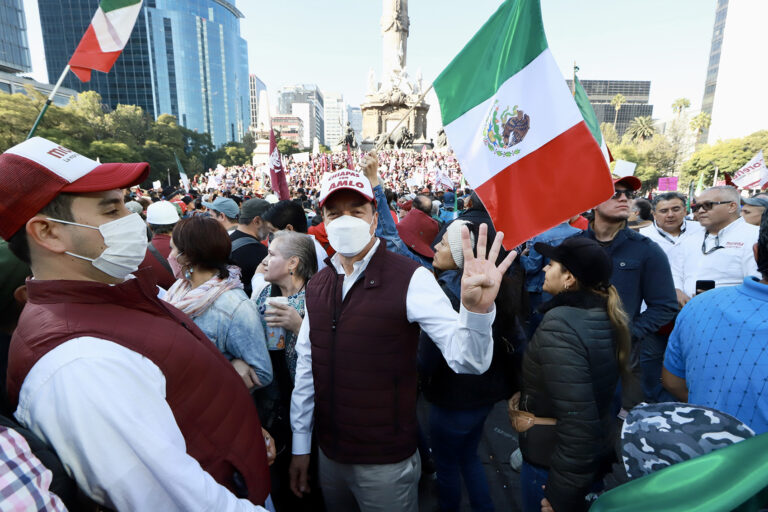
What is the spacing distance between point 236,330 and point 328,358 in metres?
0.55

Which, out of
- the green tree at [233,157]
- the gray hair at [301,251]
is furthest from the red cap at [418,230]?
the green tree at [233,157]

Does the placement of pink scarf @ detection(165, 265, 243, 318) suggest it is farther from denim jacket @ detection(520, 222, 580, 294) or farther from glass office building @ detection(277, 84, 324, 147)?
glass office building @ detection(277, 84, 324, 147)

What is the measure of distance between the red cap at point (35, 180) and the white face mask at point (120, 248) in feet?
0.36

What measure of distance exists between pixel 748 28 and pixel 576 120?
81.1 m


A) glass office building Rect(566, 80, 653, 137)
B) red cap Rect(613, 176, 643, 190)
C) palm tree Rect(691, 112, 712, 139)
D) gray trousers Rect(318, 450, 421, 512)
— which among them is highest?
glass office building Rect(566, 80, 653, 137)

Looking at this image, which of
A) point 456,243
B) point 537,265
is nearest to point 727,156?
point 537,265

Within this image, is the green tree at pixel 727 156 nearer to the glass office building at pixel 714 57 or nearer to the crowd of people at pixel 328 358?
the glass office building at pixel 714 57

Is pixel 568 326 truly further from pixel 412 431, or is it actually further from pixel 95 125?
pixel 95 125

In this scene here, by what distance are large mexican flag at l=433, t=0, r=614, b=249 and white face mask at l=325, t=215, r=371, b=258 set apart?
0.68 meters

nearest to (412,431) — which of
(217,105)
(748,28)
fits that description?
(748,28)

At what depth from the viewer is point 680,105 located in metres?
63.3

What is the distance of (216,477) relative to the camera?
1267 mm

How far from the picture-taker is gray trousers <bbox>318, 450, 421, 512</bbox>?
1.84m

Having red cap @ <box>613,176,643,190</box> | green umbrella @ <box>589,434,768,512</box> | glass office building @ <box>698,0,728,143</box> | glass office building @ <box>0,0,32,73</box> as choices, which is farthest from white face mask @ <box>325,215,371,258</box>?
glass office building @ <box>698,0,728,143</box>
